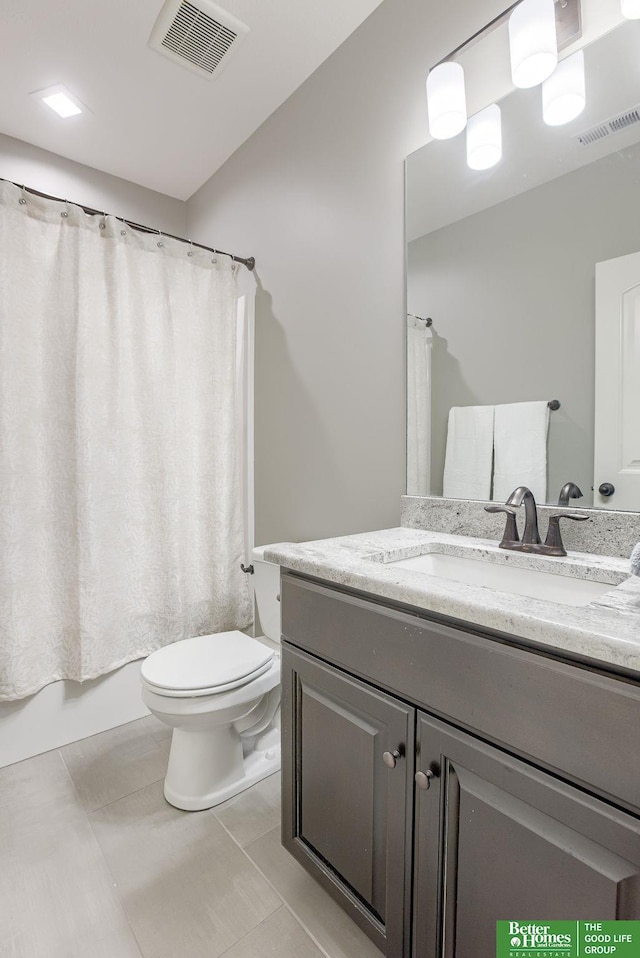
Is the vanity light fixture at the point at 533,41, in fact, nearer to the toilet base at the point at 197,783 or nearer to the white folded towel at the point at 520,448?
the white folded towel at the point at 520,448

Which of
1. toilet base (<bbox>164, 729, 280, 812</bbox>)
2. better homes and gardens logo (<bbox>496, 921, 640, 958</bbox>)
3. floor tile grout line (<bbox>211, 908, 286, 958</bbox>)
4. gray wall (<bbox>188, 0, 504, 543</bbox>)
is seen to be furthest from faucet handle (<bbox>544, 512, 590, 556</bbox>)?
toilet base (<bbox>164, 729, 280, 812</bbox>)

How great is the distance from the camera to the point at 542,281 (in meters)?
1.26

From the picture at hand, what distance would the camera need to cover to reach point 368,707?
97cm

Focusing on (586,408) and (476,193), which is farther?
(476,193)

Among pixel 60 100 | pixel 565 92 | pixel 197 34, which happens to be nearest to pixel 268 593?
pixel 565 92

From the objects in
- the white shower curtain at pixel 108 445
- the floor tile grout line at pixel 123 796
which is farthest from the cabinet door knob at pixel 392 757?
the white shower curtain at pixel 108 445

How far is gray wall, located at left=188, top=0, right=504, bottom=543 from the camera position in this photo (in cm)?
158

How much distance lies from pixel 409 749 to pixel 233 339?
75.2 inches

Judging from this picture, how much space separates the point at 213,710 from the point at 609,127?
73.6 inches

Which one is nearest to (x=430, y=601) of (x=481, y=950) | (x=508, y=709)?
(x=508, y=709)

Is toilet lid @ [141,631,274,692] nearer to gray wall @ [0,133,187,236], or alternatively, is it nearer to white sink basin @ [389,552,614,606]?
white sink basin @ [389,552,614,606]

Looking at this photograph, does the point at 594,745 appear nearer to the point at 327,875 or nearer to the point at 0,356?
the point at 327,875

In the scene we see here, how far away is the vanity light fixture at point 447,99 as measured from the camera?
1.34 m

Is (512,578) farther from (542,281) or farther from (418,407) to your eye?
(542,281)
